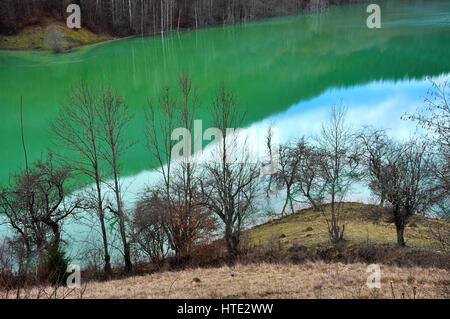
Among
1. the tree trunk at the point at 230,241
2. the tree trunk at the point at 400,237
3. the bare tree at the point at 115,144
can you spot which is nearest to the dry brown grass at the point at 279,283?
the tree trunk at the point at 230,241

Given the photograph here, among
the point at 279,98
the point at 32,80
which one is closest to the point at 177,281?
the point at 279,98

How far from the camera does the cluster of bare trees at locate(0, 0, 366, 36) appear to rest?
69.1 meters

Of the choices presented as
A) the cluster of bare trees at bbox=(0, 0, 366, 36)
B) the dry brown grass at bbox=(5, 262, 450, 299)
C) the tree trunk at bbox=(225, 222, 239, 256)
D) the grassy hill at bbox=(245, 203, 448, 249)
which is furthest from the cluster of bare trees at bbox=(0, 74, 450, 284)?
the cluster of bare trees at bbox=(0, 0, 366, 36)

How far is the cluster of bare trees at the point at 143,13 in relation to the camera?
227 ft

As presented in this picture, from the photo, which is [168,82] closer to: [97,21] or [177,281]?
[177,281]

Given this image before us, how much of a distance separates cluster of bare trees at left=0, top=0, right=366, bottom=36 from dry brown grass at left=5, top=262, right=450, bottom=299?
71574 millimetres

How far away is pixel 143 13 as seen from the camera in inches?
3098

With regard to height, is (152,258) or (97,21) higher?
(97,21)

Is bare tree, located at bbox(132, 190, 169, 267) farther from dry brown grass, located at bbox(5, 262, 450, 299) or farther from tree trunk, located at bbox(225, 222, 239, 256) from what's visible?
dry brown grass, located at bbox(5, 262, 450, 299)

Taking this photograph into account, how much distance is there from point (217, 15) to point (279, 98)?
59148mm

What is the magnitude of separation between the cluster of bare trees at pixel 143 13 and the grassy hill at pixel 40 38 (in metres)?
2.33

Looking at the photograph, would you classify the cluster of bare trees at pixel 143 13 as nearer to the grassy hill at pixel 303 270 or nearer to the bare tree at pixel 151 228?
the bare tree at pixel 151 228

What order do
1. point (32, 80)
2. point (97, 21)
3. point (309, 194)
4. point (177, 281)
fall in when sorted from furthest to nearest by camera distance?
1. point (97, 21)
2. point (32, 80)
3. point (309, 194)
4. point (177, 281)

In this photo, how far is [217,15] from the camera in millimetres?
86875
